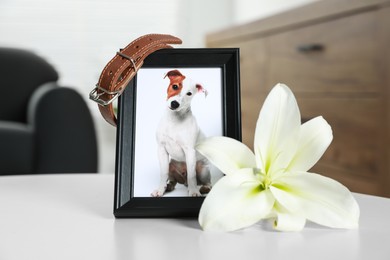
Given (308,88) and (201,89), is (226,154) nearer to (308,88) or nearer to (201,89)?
(201,89)

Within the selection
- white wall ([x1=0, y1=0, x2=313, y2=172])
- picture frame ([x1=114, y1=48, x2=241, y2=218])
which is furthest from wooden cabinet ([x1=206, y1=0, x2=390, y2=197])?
white wall ([x1=0, y1=0, x2=313, y2=172])

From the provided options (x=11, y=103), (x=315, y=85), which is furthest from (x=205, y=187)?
(x=11, y=103)

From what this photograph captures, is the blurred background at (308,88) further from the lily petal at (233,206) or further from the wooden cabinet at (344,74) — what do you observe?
the lily petal at (233,206)

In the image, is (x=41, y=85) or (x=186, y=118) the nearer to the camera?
(x=186, y=118)

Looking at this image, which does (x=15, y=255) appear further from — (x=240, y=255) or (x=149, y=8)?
(x=149, y=8)

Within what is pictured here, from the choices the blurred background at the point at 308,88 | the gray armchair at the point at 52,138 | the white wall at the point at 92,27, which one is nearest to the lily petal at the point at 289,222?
the blurred background at the point at 308,88

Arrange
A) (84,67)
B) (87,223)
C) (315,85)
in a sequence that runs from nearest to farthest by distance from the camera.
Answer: (87,223) < (315,85) < (84,67)

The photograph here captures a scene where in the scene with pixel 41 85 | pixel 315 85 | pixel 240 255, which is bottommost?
pixel 240 255

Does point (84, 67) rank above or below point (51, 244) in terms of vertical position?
above
